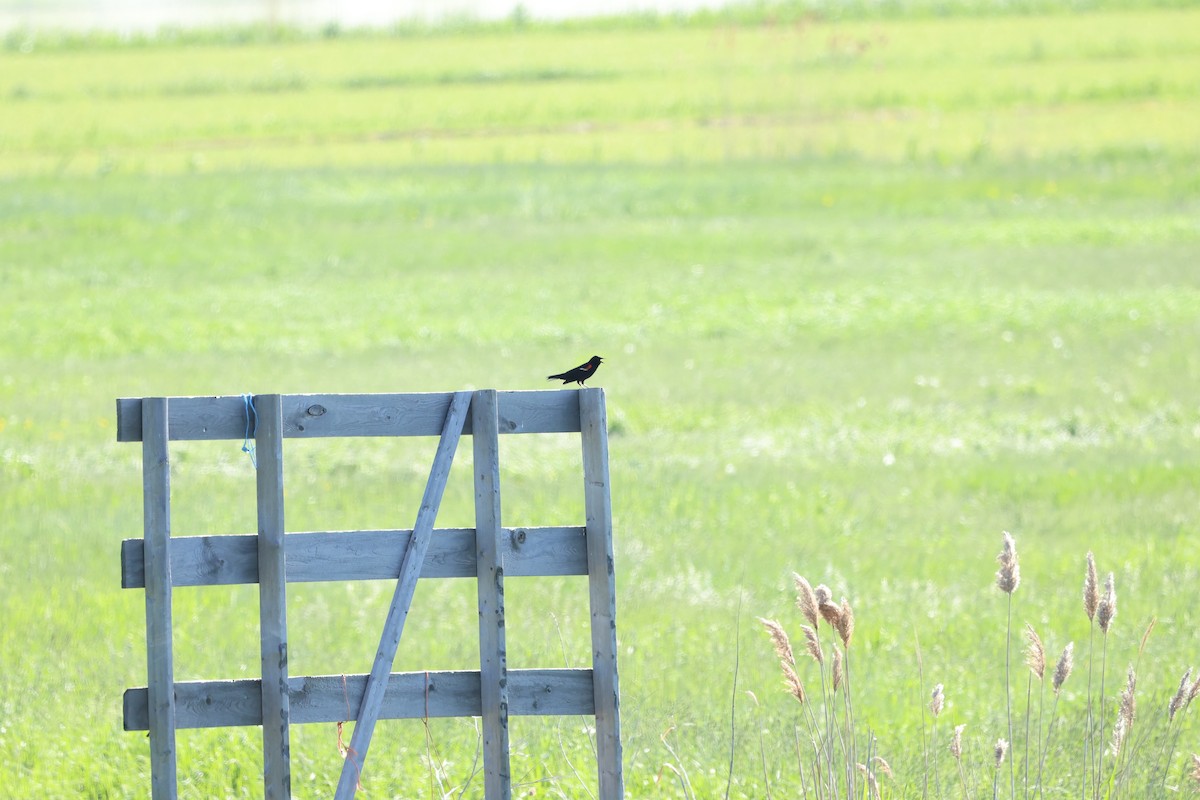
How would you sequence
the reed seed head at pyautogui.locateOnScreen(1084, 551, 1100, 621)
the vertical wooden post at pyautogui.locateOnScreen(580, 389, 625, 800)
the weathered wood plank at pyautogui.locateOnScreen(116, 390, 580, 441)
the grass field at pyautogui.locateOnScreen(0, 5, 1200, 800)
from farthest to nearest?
the grass field at pyautogui.locateOnScreen(0, 5, 1200, 800) → the vertical wooden post at pyautogui.locateOnScreen(580, 389, 625, 800) → the weathered wood plank at pyautogui.locateOnScreen(116, 390, 580, 441) → the reed seed head at pyautogui.locateOnScreen(1084, 551, 1100, 621)

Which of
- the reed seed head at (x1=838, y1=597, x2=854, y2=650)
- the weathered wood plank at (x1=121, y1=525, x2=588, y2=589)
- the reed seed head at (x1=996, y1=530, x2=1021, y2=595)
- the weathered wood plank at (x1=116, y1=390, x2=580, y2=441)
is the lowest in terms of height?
the reed seed head at (x1=838, y1=597, x2=854, y2=650)

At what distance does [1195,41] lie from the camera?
45.4 meters

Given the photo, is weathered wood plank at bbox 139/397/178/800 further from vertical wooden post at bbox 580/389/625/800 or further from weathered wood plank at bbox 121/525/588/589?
vertical wooden post at bbox 580/389/625/800

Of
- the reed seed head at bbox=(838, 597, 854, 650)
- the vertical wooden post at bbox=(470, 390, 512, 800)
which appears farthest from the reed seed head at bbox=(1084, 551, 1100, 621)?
the vertical wooden post at bbox=(470, 390, 512, 800)

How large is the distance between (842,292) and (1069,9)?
1479 inches

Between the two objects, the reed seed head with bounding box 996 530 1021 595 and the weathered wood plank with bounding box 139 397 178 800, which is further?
the weathered wood plank with bounding box 139 397 178 800

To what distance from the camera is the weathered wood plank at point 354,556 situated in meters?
4.35

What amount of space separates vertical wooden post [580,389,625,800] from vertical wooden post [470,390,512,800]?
0.95ft

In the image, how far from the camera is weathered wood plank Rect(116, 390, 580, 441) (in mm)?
4414

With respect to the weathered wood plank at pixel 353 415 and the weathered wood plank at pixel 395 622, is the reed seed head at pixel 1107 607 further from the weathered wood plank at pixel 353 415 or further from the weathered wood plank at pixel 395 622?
the weathered wood plank at pixel 395 622

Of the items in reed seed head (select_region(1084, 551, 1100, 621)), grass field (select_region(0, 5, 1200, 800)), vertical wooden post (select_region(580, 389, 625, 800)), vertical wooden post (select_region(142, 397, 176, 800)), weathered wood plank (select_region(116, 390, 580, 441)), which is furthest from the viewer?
grass field (select_region(0, 5, 1200, 800))

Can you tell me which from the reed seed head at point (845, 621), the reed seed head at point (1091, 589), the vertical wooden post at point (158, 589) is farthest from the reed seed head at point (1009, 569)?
the vertical wooden post at point (158, 589)

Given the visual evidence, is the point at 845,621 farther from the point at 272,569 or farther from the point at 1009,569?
the point at 272,569

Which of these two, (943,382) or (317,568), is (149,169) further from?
(317,568)
